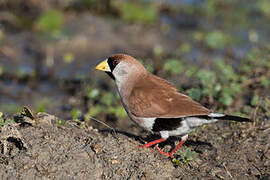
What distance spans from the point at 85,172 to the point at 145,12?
682 centimetres

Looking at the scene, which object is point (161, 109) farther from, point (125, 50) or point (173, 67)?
point (125, 50)

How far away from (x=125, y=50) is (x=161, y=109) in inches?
185

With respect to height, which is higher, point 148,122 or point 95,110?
point 148,122

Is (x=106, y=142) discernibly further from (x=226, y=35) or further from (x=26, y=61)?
(x=226, y=35)

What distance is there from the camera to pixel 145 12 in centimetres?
1025

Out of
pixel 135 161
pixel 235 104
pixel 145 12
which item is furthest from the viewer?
pixel 145 12

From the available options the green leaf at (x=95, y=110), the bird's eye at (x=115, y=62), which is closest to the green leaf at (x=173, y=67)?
the green leaf at (x=95, y=110)

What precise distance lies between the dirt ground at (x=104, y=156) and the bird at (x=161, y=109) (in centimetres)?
25

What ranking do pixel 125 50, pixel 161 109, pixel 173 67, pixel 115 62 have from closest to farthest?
1. pixel 161 109
2. pixel 115 62
3. pixel 173 67
4. pixel 125 50

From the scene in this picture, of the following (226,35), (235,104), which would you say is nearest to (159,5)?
(226,35)

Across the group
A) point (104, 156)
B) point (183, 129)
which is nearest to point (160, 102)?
point (183, 129)

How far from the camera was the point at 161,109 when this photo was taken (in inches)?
179

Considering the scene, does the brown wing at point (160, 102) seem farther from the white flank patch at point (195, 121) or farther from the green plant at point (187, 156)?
the green plant at point (187, 156)

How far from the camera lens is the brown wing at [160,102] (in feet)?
14.6
